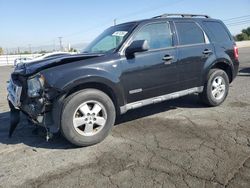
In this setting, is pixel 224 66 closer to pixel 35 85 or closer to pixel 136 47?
pixel 136 47

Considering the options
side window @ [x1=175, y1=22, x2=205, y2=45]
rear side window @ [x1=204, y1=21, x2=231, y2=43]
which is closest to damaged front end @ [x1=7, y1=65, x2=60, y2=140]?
side window @ [x1=175, y1=22, x2=205, y2=45]

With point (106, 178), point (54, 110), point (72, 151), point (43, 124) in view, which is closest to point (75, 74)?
point (54, 110)

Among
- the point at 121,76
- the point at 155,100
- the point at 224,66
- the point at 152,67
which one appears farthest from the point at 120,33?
the point at 224,66

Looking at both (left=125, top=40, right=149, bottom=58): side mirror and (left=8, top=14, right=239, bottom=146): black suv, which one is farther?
(left=125, top=40, right=149, bottom=58): side mirror

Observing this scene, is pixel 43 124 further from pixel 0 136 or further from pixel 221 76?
pixel 221 76

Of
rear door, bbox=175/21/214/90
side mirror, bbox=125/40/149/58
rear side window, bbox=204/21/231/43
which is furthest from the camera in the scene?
rear side window, bbox=204/21/231/43

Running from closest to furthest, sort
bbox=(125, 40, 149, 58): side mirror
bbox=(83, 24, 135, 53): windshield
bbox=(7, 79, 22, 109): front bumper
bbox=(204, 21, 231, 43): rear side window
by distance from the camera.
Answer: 1. bbox=(7, 79, 22, 109): front bumper
2. bbox=(125, 40, 149, 58): side mirror
3. bbox=(83, 24, 135, 53): windshield
4. bbox=(204, 21, 231, 43): rear side window

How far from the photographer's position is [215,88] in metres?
6.30

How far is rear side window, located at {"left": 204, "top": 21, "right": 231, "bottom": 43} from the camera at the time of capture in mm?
6293

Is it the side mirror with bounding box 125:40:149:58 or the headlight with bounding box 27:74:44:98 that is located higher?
the side mirror with bounding box 125:40:149:58

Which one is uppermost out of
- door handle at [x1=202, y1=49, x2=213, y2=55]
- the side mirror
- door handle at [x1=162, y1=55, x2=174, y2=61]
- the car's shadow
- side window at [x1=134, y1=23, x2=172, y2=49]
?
side window at [x1=134, y1=23, x2=172, y2=49]

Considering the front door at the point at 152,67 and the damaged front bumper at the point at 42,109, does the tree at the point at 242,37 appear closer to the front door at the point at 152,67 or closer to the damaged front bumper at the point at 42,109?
the front door at the point at 152,67

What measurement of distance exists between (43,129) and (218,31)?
427 centimetres

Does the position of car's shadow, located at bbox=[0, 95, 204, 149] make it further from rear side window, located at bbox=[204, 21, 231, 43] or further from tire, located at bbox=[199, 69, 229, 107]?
rear side window, located at bbox=[204, 21, 231, 43]
